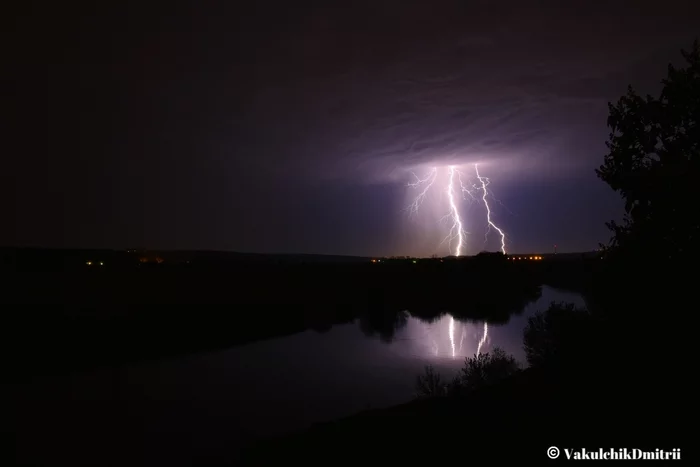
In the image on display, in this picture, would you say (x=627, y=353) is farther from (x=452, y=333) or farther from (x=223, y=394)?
(x=452, y=333)

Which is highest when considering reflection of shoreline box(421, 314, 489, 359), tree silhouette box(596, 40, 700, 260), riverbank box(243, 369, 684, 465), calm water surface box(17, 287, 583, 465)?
tree silhouette box(596, 40, 700, 260)

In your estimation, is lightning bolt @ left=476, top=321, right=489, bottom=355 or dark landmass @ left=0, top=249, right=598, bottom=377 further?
dark landmass @ left=0, top=249, right=598, bottom=377

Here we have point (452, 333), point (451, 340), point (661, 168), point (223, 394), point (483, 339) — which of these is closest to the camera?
point (661, 168)

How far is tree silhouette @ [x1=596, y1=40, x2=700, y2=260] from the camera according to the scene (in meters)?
8.93

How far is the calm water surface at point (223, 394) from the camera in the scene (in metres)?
18.9

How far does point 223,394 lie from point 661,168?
2384cm

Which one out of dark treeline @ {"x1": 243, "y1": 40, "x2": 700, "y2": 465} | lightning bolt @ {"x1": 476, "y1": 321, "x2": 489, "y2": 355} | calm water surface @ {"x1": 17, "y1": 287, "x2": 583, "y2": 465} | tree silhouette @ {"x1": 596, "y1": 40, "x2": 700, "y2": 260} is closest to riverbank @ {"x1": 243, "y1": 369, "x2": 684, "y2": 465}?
dark treeline @ {"x1": 243, "y1": 40, "x2": 700, "y2": 465}

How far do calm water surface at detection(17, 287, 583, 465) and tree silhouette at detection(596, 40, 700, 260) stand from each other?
51.3ft

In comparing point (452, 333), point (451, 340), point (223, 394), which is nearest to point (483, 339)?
point (451, 340)

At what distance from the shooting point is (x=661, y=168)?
889 cm

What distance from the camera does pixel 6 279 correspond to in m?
51.8

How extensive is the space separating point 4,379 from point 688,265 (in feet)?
118

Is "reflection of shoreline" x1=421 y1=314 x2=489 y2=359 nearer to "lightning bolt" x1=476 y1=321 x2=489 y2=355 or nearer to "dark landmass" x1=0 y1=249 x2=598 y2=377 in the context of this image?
"lightning bolt" x1=476 y1=321 x2=489 y2=355

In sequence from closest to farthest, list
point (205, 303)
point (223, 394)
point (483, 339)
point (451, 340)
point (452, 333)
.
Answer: point (223, 394), point (483, 339), point (451, 340), point (452, 333), point (205, 303)
